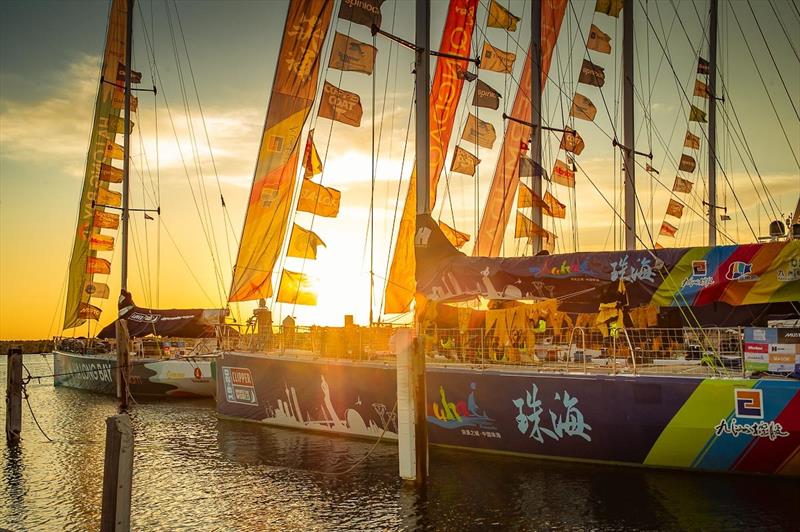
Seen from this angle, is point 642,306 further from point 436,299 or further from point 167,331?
point 167,331

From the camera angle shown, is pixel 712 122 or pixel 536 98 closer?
pixel 536 98

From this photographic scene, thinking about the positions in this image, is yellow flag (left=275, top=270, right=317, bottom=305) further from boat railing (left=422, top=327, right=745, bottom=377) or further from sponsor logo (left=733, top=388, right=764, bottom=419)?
sponsor logo (left=733, top=388, right=764, bottom=419)

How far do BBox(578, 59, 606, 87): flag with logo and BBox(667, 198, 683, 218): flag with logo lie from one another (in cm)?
1124

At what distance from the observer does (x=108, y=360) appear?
3897cm

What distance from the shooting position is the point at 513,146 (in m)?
32.5

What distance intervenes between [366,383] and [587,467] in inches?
260

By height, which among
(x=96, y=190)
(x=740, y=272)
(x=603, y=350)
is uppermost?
(x=96, y=190)

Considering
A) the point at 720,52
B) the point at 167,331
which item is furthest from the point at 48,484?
the point at 720,52

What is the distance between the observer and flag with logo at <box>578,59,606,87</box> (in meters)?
26.6

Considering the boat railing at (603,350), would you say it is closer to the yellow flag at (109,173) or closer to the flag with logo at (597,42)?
the flag with logo at (597,42)

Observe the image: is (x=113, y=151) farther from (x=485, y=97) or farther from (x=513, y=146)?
(x=485, y=97)

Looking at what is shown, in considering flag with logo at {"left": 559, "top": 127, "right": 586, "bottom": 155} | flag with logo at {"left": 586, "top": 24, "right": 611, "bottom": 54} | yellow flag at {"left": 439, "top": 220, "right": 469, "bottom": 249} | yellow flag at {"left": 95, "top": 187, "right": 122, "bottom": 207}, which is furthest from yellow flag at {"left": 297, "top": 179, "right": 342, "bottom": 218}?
yellow flag at {"left": 95, "top": 187, "right": 122, "bottom": 207}

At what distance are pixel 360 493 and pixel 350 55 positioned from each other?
12737mm

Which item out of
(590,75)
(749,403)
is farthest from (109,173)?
Answer: (749,403)
